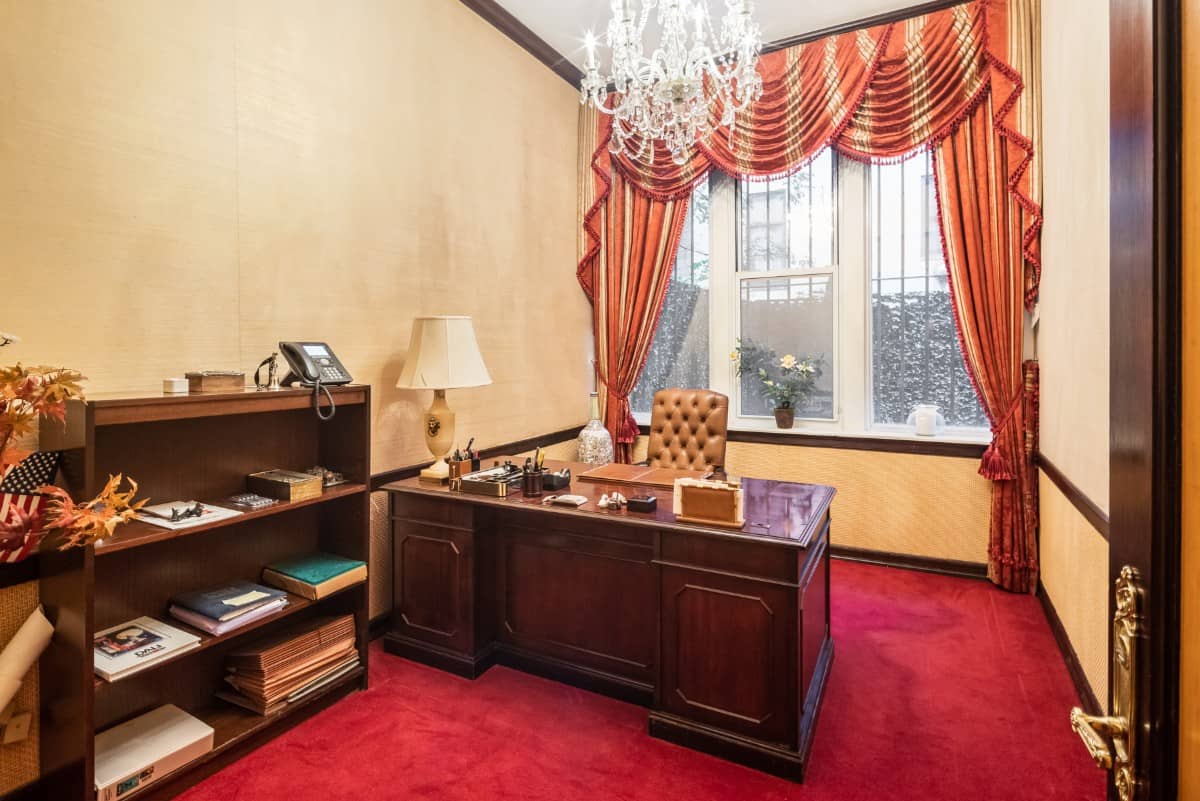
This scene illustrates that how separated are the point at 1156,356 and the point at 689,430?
3.16 meters

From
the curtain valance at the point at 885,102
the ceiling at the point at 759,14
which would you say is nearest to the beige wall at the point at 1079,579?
the curtain valance at the point at 885,102

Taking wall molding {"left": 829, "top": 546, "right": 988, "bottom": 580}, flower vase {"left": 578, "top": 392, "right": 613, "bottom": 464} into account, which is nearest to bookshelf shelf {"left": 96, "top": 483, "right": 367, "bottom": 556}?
flower vase {"left": 578, "top": 392, "right": 613, "bottom": 464}

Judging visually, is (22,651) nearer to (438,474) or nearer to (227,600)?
(227,600)

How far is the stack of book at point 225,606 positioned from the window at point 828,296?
3.26 m

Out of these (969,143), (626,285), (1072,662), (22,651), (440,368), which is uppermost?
(969,143)

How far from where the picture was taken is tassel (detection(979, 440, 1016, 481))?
365 cm

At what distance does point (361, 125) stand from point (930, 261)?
11.1 ft

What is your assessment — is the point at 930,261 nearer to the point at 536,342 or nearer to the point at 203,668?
the point at 536,342

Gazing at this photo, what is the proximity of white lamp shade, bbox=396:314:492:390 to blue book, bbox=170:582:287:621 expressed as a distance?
1023mm

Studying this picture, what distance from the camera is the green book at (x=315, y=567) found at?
2.47 m

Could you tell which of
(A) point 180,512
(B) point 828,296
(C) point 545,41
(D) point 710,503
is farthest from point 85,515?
(B) point 828,296

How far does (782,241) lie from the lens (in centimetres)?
449

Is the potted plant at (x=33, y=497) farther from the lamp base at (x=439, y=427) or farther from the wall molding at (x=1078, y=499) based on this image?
the wall molding at (x=1078, y=499)

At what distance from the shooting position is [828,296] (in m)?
4.34
